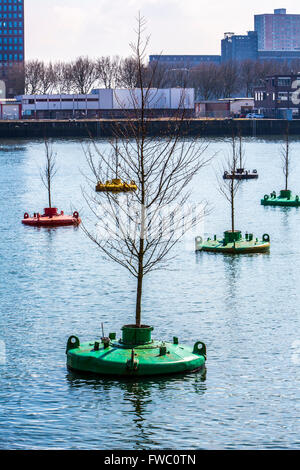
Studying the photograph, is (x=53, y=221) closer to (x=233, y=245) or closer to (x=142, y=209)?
(x=233, y=245)

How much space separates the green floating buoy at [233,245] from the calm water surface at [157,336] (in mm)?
758

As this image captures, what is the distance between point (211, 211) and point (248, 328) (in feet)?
179

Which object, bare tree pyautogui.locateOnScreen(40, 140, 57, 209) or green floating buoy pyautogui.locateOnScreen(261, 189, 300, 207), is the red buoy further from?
green floating buoy pyautogui.locateOnScreen(261, 189, 300, 207)

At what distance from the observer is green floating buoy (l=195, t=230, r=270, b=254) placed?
67125 mm

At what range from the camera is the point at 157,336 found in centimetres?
4341

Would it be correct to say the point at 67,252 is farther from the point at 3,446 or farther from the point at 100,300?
the point at 3,446

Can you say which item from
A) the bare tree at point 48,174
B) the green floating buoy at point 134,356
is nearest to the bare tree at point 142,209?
the green floating buoy at point 134,356

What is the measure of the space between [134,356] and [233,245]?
106 feet

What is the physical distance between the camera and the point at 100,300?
53.1 meters

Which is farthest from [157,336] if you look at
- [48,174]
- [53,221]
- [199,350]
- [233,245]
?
[48,174]

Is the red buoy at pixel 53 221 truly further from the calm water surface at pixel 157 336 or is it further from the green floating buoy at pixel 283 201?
the green floating buoy at pixel 283 201

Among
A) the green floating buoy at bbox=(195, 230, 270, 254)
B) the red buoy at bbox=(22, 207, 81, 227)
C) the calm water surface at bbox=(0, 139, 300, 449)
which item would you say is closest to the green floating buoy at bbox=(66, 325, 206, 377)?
the calm water surface at bbox=(0, 139, 300, 449)

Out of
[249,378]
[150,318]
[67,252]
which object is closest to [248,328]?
[150,318]

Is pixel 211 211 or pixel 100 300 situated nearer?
pixel 100 300
